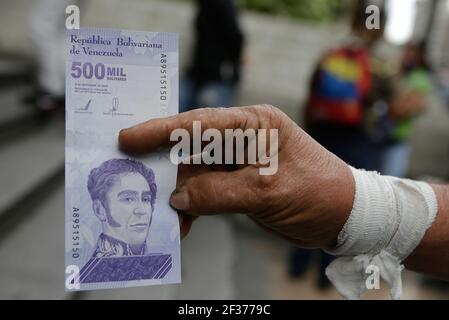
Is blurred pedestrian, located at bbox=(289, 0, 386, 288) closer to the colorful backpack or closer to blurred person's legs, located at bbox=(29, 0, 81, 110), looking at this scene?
the colorful backpack

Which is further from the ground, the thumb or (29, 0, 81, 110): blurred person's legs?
(29, 0, 81, 110): blurred person's legs

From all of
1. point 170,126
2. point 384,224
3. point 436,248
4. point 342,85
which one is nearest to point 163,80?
point 170,126

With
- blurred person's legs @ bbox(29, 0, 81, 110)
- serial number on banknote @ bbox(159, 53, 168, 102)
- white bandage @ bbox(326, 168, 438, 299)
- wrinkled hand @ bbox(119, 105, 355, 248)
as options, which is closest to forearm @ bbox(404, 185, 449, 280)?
white bandage @ bbox(326, 168, 438, 299)

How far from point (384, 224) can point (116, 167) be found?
2.39ft

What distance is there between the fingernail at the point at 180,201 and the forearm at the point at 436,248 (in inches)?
26.5

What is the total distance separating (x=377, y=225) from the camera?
52.6 inches

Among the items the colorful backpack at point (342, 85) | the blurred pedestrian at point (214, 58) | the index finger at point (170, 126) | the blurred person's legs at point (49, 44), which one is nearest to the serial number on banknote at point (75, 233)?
the index finger at point (170, 126)

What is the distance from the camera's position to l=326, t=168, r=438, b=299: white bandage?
1.33 meters

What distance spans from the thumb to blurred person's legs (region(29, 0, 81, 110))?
3.56 m

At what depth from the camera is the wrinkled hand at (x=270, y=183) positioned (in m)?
1.18
